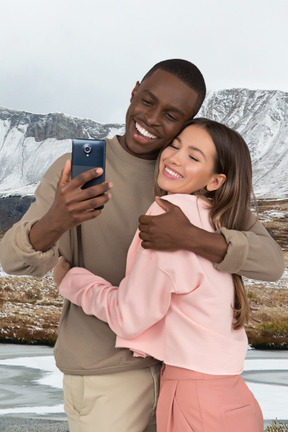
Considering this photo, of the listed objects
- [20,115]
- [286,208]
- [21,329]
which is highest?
[20,115]

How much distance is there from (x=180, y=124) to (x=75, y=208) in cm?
37

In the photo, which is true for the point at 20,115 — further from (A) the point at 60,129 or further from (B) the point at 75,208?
(B) the point at 75,208

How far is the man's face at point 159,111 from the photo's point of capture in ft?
3.86

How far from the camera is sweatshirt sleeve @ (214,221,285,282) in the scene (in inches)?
40.7

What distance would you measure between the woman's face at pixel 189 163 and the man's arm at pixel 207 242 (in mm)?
102

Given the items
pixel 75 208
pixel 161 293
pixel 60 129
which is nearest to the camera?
pixel 75 208

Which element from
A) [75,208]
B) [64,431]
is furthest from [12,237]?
[64,431]

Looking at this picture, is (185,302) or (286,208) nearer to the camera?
(185,302)

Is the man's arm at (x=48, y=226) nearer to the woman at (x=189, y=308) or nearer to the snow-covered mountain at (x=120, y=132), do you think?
the woman at (x=189, y=308)

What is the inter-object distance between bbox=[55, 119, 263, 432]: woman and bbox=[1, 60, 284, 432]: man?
0.16 feet

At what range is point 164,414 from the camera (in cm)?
106

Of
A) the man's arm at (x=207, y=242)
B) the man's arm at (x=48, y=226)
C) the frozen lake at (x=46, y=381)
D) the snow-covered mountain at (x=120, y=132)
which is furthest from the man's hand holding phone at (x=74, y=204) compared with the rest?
the snow-covered mountain at (x=120, y=132)

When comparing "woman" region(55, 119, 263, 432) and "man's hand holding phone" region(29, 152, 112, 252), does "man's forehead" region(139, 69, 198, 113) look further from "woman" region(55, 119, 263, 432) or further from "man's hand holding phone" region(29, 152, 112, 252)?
"man's hand holding phone" region(29, 152, 112, 252)

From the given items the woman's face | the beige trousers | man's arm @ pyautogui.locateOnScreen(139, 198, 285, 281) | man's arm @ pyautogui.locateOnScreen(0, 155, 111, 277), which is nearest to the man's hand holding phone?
man's arm @ pyautogui.locateOnScreen(0, 155, 111, 277)
